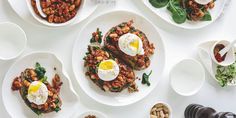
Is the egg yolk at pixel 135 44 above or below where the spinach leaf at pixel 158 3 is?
below

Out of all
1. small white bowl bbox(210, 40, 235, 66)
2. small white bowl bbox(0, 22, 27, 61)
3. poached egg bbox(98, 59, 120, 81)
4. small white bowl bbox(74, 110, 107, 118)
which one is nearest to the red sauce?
small white bowl bbox(210, 40, 235, 66)

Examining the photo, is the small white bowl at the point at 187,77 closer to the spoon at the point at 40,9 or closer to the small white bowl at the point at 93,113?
the small white bowl at the point at 93,113

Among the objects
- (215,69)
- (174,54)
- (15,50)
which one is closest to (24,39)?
(15,50)

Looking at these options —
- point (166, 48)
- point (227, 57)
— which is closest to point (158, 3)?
point (166, 48)

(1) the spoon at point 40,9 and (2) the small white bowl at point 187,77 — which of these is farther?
(2) the small white bowl at point 187,77

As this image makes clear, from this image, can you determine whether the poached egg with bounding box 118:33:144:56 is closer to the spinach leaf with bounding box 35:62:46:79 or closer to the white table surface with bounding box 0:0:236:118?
the white table surface with bounding box 0:0:236:118

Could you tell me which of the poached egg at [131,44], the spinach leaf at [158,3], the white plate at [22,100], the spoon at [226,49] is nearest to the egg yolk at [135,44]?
the poached egg at [131,44]

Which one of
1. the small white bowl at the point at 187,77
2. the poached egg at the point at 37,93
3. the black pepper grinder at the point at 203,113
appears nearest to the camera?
the poached egg at the point at 37,93
